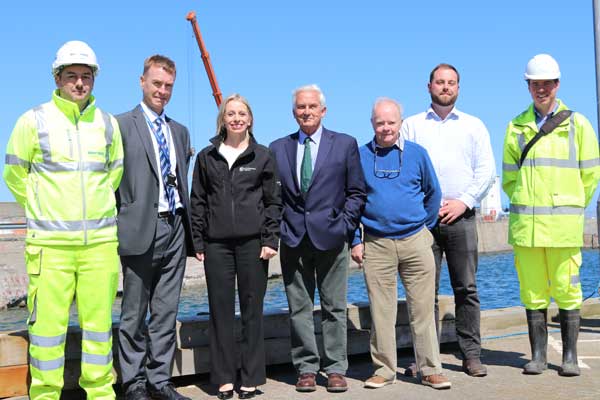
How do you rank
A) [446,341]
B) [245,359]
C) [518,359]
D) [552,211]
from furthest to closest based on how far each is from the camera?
[446,341] < [518,359] < [552,211] < [245,359]

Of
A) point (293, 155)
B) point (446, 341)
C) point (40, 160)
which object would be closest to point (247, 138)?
point (293, 155)

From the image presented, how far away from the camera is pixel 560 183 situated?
545 centimetres

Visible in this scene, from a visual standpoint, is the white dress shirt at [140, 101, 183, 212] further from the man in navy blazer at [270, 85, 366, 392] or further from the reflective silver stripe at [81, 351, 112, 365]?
the reflective silver stripe at [81, 351, 112, 365]

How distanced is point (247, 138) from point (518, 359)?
9.67 feet

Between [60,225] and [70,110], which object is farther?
[70,110]

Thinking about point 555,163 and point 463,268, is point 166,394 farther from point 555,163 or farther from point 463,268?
point 555,163

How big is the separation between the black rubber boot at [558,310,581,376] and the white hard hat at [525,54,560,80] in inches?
70.4

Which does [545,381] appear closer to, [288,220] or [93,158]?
[288,220]

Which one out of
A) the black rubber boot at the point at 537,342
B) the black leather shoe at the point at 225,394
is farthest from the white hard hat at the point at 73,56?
the black rubber boot at the point at 537,342

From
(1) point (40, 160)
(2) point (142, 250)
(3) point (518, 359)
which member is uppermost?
(1) point (40, 160)

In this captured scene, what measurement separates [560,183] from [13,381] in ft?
13.4

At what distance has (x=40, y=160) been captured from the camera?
13.6ft

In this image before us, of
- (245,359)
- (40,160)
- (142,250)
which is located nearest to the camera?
(40,160)

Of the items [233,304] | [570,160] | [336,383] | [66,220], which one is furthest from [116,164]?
[570,160]
